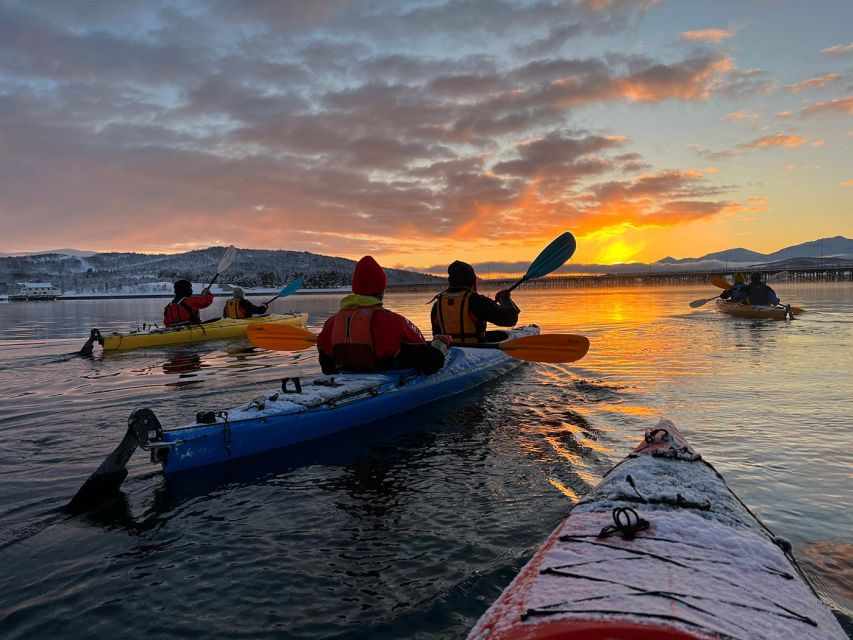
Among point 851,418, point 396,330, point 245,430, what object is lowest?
point 851,418

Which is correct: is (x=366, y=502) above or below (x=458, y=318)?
below

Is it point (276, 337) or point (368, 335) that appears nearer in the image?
point (368, 335)

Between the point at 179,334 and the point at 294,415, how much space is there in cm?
1182

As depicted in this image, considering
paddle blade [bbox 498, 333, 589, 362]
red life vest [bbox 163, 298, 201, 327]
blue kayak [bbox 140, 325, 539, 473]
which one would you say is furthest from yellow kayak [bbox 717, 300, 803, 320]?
red life vest [bbox 163, 298, 201, 327]

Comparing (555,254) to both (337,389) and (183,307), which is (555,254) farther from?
(183,307)

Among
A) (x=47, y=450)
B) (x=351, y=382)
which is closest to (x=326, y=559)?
(x=351, y=382)

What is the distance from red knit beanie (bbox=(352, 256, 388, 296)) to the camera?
7.06m

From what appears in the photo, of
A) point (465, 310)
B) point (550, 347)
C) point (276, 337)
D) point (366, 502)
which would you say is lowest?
point (366, 502)

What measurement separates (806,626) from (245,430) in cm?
507

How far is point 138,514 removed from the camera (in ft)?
15.0

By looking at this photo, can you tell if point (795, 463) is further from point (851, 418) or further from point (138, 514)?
point (138, 514)

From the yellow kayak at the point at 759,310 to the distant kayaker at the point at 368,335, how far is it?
1850 centimetres

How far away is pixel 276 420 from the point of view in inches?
234

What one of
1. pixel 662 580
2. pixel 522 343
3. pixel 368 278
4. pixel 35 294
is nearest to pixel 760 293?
pixel 522 343
